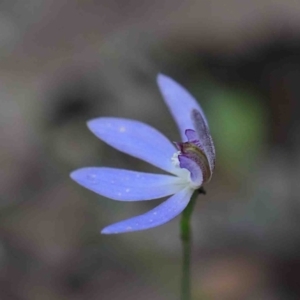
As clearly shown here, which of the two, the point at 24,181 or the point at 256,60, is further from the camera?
the point at 256,60

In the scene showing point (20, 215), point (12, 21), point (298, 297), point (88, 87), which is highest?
point (12, 21)

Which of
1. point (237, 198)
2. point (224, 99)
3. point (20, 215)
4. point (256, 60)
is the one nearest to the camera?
point (20, 215)

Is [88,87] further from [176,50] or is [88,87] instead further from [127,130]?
[127,130]

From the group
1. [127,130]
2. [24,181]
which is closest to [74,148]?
[24,181]

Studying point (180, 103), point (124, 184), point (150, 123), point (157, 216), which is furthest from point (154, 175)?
point (150, 123)

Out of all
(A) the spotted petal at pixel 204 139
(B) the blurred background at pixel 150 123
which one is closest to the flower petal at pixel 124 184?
(A) the spotted petal at pixel 204 139

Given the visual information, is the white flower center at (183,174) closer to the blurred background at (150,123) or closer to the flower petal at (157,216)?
the flower petal at (157,216)

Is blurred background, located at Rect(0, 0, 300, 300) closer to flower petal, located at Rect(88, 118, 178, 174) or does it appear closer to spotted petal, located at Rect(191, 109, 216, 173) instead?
flower petal, located at Rect(88, 118, 178, 174)
